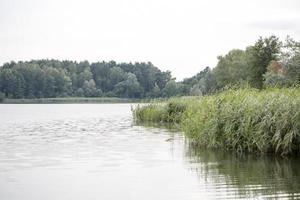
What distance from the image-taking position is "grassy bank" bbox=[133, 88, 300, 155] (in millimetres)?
15602

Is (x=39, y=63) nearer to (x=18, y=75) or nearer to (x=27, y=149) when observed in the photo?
(x=18, y=75)

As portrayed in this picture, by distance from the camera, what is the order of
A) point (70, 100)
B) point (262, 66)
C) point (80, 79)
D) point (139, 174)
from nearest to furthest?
point (139, 174), point (262, 66), point (70, 100), point (80, 79)

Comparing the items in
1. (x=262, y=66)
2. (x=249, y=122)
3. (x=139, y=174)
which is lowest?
(x=139, y=174)

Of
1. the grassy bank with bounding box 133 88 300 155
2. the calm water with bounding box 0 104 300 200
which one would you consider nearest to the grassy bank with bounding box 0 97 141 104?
the grassy bank with bounding box 133 88 300 155

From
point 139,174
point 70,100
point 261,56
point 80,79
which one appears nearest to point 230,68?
point 261,56

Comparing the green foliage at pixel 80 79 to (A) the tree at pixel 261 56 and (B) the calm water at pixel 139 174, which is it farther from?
(B) the calm water at pixel 139 174

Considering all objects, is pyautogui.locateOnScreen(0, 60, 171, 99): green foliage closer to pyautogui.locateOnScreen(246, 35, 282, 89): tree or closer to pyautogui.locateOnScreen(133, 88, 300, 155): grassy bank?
pyautogui.locateOnScreen(246, 35, 282, 89): tree

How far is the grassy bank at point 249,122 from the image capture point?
15.6 meters

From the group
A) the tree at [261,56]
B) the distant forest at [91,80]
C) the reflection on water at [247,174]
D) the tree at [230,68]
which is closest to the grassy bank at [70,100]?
the distant forest at [91,80]

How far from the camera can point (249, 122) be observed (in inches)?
652

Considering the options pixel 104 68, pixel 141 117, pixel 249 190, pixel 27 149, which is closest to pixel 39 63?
pixel 104 68

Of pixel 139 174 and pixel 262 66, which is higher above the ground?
pixel 262 66

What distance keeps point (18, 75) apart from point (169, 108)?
104480 millimetres

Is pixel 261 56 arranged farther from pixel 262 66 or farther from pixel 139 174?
pixel 139 174
